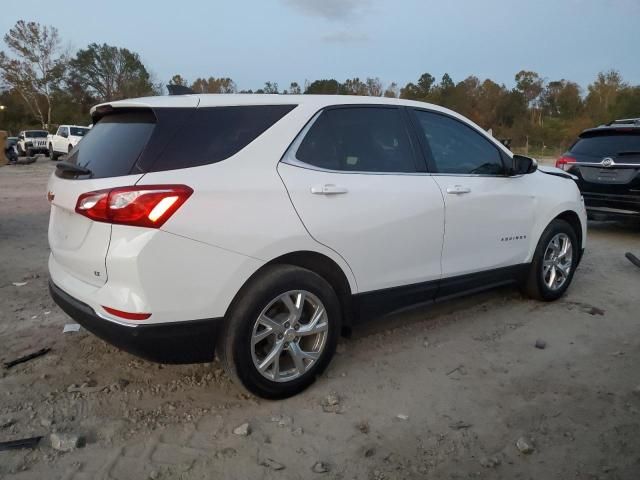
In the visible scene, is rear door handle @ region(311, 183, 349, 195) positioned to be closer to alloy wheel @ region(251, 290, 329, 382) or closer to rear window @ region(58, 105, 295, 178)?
rear window @ region(58, 105, 295, 178)

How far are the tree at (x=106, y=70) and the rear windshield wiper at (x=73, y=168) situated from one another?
58.5 m

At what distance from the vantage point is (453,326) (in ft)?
13.7

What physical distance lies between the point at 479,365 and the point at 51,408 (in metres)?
2.64

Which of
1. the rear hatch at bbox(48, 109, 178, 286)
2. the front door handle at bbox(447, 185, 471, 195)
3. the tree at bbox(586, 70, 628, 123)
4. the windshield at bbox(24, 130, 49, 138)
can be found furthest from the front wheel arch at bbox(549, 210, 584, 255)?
the tree at bbox(586, 70, 628, 123)

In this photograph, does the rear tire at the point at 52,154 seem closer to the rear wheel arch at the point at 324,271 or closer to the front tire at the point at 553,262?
the front tire at the point at 553,262

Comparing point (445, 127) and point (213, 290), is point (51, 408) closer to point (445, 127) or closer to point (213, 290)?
point (213, 290)

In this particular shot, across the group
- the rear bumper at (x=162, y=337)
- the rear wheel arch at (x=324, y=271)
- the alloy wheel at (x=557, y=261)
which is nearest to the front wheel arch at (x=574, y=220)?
the alloy wheel at (x=557, y=261)

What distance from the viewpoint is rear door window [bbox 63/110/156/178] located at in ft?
8.83

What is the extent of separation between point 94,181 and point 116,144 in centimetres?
28

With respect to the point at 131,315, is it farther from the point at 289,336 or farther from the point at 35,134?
the point at 35,134

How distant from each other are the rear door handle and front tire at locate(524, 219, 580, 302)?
7.54ft

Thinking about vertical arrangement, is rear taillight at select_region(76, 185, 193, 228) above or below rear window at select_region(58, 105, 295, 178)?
below

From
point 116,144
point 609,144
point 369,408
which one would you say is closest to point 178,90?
point 116,144

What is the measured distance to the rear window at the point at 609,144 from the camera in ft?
23.6
